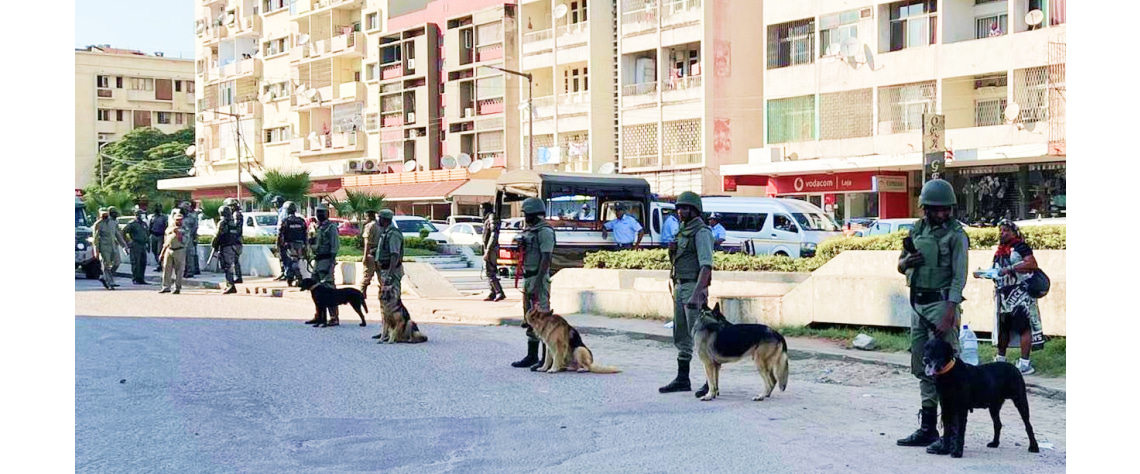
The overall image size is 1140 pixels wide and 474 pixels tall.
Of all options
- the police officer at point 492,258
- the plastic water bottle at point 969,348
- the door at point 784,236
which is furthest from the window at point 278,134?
the plastic water bottle at point 969,348

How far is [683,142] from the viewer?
43.7 metres

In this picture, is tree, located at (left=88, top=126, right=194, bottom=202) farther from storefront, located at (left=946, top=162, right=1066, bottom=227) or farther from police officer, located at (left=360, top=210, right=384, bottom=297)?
police officer, located at (left=360, top=210, right=384, bottom=297)

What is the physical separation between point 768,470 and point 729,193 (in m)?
35.1

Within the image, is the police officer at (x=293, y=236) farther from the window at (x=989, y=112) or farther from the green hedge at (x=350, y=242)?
the window at (x=989, y=112)

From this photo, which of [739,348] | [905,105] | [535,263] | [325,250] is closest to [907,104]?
[905,105]

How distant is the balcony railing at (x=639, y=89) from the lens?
45031mm

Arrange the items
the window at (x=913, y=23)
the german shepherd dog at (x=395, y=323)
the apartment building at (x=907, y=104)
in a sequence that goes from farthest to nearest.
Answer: the window at (x=913, y=23) → the apartment building at (x=907, y=104) → the german shepherd dog at (x=395, y=323)

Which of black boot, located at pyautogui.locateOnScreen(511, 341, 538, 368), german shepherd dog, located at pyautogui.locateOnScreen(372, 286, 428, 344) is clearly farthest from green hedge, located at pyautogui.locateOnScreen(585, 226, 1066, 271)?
german shepherd dog, located at pyautogui.locateOnScreen(372, 286, 428, 344)

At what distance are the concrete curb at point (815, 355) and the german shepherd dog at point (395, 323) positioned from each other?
8.63ft

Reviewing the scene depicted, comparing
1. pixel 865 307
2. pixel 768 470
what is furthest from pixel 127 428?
pixel 865 307

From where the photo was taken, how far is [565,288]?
18.8 metres

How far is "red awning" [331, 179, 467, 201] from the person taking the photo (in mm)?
49406

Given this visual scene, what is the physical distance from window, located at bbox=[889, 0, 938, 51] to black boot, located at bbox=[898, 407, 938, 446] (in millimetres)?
28891

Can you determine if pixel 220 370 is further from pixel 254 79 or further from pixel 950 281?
pixel 254 79
